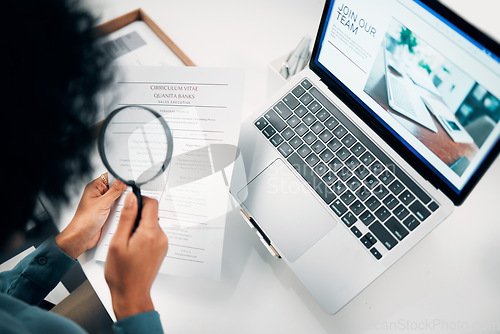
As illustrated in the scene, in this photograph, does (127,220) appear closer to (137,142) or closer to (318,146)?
(137,142)

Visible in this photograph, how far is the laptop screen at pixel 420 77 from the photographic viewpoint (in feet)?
1.34

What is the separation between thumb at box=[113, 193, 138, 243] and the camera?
0.49 m

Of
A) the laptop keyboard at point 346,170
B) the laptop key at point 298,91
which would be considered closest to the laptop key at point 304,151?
the laptop keyboard at point 346,170

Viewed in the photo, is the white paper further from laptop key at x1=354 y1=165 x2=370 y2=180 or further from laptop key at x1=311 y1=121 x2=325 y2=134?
laptop key at x1=354 y1=165 x2=370 y2=180

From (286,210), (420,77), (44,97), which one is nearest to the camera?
(44,97)

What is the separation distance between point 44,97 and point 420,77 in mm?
459

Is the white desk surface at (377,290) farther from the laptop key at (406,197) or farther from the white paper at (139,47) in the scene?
the white paper at (139,47)

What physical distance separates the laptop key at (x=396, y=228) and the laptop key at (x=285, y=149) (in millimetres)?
192

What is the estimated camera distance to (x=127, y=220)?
50 centimetres

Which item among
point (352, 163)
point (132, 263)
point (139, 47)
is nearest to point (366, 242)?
point (352, 163)

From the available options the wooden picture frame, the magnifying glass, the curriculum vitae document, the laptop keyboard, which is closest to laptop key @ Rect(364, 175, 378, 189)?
the laptop keyboard

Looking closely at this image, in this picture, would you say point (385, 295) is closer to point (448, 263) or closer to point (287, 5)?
point (448, 263)

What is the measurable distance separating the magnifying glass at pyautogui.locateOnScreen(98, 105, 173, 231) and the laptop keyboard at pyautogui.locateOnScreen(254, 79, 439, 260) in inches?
6.9

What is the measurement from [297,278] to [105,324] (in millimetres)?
427
